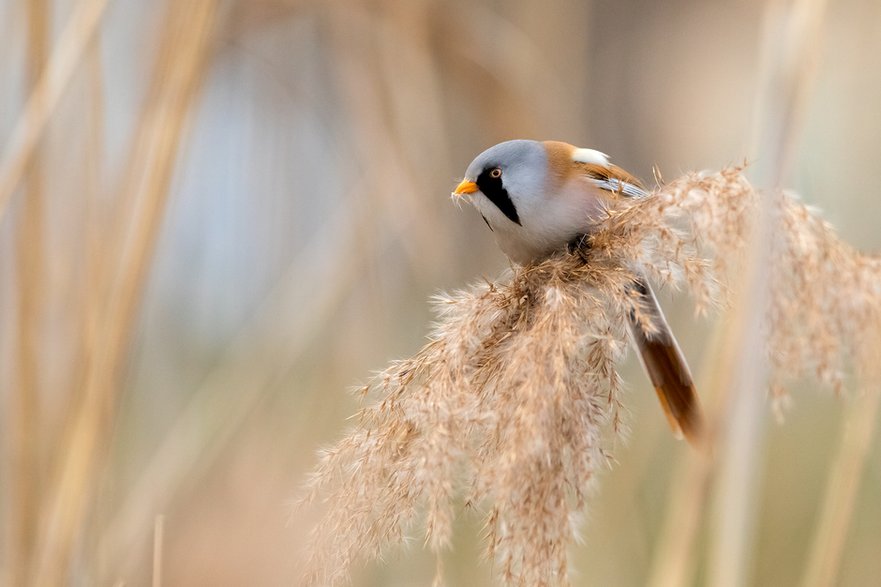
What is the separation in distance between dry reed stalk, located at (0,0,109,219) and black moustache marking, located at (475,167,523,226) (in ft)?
2.49

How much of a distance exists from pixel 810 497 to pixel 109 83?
8.91 feet

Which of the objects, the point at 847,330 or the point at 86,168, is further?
the point at 86,168

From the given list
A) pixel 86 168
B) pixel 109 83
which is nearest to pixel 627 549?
pixel 86 168

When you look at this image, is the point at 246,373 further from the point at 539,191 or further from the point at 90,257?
the point at 539,191

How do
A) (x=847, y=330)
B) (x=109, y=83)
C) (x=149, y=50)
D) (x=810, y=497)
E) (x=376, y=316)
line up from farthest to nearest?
(x=810, y=497) → (x=109, y=83) → (x=376, y=316) → (x=149, y=50) → (x=847, y=330)

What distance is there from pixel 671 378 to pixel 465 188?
0.61 meters

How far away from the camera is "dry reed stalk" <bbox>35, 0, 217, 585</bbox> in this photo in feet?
4.72

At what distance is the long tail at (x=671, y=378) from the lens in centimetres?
139

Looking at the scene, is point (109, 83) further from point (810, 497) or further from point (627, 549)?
point (810, 497)

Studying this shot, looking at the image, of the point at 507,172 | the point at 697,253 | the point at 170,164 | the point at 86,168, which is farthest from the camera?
the point at 507,172

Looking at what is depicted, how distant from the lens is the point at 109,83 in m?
2.57

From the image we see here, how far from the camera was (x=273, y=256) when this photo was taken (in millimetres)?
2619

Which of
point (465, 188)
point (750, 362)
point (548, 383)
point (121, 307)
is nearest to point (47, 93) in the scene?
point (121, 307)

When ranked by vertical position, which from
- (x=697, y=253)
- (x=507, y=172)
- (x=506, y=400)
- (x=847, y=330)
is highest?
(x=507, y=172)
